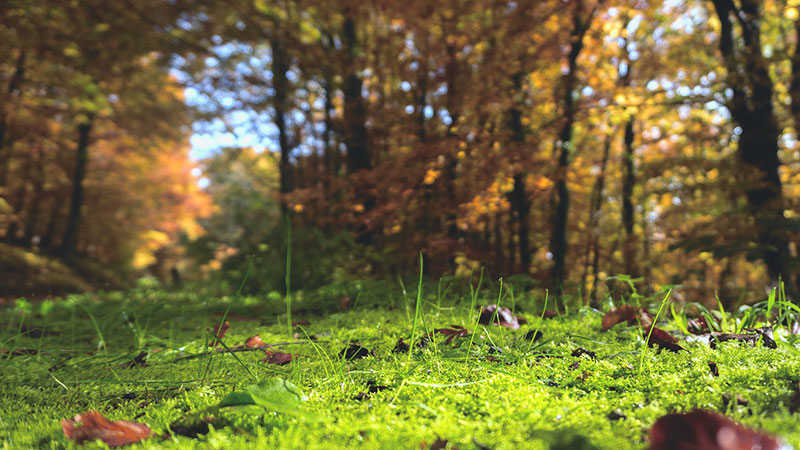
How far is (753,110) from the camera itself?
5.05m

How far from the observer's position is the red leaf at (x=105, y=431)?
2.88 feet

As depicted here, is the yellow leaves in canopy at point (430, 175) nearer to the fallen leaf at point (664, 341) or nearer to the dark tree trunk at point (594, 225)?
the dark tree trunk at point (594, 225)

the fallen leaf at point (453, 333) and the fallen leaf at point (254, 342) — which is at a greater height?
the fallen leaf at point (453, 333)

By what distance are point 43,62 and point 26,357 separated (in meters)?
9.50

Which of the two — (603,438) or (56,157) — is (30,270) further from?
(603,438)

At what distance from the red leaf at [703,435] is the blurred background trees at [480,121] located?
2208 mm

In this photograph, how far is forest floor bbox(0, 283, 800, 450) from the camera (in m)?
0.86

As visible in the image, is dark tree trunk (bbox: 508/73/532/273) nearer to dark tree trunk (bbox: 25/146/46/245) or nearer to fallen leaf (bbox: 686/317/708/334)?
fallen leaf (bbox: 686/317/708/334)

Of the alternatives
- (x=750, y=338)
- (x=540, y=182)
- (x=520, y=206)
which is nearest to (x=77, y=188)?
(x=520, y=206)

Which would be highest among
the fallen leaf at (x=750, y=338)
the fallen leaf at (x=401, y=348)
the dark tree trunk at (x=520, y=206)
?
the dark tree trunk at (x=520, y=206)

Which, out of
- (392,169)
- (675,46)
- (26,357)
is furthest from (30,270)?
(675,46)

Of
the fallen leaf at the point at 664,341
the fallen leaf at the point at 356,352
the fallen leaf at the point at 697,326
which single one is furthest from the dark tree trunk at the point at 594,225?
the fallen leaf at the point at 356,352

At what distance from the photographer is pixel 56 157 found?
48.5 ft

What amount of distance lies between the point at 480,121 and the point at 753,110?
3072 millimetres
